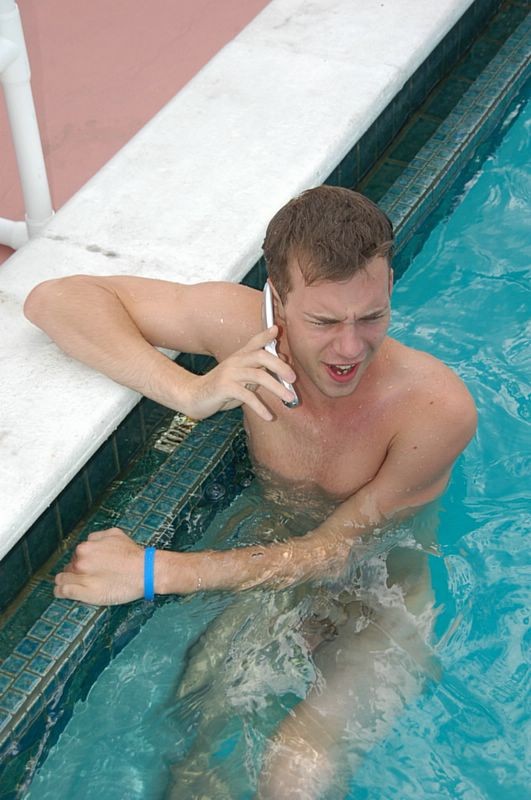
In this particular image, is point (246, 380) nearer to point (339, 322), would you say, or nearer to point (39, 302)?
point (339, 322)

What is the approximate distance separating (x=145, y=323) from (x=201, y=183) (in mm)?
920

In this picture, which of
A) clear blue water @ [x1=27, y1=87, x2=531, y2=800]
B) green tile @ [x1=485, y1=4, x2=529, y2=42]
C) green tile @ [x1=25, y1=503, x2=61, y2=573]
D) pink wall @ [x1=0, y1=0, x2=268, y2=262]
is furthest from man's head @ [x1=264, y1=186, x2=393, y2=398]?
green tile @ [x1=485, y1=4, x2=529, y2=42]

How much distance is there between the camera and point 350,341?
2662 millimetres

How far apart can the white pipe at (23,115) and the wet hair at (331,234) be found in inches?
48.1

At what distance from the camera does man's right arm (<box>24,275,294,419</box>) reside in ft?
10.1

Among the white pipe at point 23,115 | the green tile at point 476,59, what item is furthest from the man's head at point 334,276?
the green tile at point 476,59

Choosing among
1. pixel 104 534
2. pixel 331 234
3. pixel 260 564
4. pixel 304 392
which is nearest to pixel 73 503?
pixel 104 534

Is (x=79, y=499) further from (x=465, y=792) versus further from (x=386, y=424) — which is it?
(x=465, y=792)

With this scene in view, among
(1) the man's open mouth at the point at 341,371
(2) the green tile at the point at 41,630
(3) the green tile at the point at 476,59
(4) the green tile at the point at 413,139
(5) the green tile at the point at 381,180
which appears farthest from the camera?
(3) the green tile at the point at 476,59

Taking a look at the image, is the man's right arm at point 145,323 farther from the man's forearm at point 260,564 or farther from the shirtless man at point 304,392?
the man's forearm at point 260,564

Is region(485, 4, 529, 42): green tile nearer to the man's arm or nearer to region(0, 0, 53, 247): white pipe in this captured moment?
region(0, 0, 53, 247): white pipe

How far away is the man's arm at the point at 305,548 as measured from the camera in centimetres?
285

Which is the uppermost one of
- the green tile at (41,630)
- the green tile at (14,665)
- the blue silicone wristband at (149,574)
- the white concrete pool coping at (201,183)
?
the white concrete pool coping at (201,183)

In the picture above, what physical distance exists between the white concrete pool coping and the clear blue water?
56 cm
